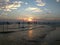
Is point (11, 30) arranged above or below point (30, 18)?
below

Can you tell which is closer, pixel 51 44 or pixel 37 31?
pixel 51 44

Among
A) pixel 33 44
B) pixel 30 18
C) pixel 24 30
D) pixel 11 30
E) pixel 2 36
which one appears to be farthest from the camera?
pixel 11 30

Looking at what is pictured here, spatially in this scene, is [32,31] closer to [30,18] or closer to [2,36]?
[2,36]

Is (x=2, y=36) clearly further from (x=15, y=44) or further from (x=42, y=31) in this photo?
(x=42, y=31)

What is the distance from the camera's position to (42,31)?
7.58 m

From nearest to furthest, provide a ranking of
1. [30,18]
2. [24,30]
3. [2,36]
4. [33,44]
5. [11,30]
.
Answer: [33,44]
[30,18]
[2,36]
[24,30]
[11,30]

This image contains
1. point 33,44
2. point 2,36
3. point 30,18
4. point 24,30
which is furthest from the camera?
point 24,30

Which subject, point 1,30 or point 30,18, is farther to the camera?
point 1,30

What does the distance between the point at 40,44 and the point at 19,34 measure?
2392 millimetres

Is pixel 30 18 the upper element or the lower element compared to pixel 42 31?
upper

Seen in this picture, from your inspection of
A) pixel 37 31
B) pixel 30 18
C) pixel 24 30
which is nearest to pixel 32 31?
pixel 37 31

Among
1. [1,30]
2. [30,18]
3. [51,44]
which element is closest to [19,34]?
[1,30]

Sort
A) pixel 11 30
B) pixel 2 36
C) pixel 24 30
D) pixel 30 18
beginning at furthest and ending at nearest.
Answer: pixel 11 30 → pixel 24 30 → pixel 2 36 → pixel 30 18

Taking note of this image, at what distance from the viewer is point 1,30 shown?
6.54m
